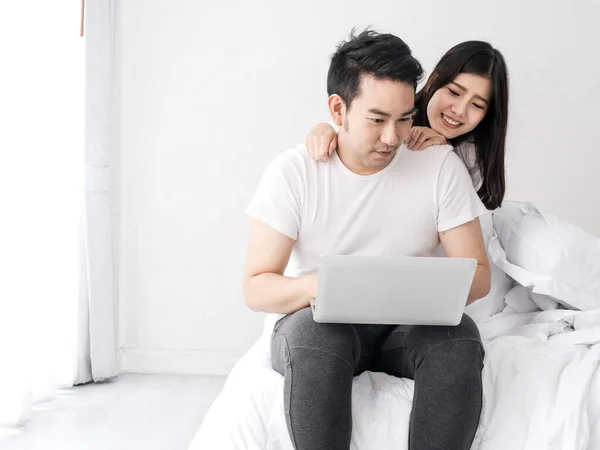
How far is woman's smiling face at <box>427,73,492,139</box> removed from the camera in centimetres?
192

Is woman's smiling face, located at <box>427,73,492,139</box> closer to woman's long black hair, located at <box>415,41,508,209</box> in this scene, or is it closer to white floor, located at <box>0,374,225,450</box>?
woman's long black hair, located at <box>415,41,508,209</box>

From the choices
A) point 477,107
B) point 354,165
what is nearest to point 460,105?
point 477,107

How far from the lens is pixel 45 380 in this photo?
8.04ft

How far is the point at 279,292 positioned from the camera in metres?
1.55

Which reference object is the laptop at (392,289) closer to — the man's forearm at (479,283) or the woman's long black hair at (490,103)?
the man's forearm at (479,283)

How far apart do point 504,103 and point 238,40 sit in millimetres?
1256

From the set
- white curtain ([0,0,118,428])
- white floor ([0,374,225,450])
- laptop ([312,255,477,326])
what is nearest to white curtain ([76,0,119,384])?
white curtain ([0,0,118,428])

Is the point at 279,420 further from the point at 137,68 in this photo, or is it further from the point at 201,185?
the point at 137,68

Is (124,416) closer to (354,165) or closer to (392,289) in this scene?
(354,165)

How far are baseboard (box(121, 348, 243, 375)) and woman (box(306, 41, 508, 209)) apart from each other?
1418mm

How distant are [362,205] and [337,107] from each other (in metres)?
0.24

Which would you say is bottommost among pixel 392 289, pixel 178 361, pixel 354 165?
pixel 178 361

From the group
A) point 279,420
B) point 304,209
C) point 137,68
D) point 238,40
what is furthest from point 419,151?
point 137,68

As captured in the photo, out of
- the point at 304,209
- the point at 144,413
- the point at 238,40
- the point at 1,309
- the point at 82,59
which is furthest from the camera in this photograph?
the point at 238,40
